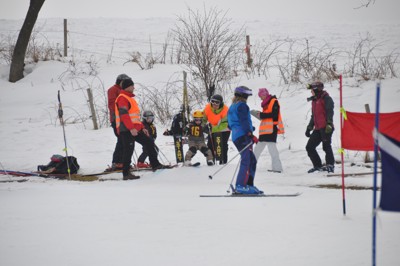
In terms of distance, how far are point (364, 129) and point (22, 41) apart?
16549mm

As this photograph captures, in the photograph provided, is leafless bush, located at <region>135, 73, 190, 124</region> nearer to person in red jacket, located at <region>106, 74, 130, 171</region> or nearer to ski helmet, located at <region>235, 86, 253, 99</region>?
person in red jacket, located at <region>106, 74, 130, 171</region>

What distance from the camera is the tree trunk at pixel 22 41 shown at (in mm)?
19234

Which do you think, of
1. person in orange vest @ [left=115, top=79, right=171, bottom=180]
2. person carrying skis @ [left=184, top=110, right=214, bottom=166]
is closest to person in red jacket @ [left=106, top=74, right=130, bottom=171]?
person in orange vest @ [left=115, top=79, right=171, bottom=180]

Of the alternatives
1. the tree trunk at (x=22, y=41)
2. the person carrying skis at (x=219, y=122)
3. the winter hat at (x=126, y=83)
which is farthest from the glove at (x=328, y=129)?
the tree trunk at (x=22, y=41)

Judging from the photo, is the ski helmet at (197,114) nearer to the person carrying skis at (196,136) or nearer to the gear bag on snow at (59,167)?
the person carrying skis at (196,136)

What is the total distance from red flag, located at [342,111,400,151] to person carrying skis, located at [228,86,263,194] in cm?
151

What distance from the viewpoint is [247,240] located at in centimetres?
494

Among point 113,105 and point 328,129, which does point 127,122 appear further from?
point 328,129

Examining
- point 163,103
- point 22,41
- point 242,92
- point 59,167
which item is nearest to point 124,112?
point 59,167

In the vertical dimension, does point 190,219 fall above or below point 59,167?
above

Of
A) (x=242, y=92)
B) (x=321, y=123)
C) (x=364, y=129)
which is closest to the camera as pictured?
(x=364, y=129)

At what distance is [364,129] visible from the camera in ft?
21.3

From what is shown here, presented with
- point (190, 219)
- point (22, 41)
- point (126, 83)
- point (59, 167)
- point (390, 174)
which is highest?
point (22, 41)

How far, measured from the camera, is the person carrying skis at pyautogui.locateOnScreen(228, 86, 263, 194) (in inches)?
299
